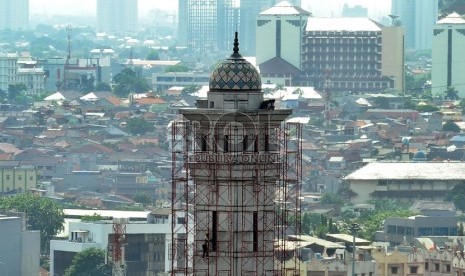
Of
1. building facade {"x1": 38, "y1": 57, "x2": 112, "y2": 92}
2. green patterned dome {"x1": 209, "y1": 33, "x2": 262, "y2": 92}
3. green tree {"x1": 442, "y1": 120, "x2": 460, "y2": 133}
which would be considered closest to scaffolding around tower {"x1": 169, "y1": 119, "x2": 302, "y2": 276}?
green patterned dome {"x1": 209, "y1": 33, "x2": 262, "y2": 92}

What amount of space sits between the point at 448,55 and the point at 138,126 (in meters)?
27.9

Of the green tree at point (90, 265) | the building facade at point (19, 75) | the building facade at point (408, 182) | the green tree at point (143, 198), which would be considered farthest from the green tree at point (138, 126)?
the green tree at point (90, 265)

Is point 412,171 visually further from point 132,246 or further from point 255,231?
point 255,231

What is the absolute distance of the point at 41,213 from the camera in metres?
67.2

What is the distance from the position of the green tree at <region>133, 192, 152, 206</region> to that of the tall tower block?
60862 millimetres

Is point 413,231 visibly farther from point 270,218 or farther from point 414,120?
point 414,120

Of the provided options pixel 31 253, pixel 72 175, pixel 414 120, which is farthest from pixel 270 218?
pixel 414 120

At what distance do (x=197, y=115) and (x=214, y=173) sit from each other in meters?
0.42

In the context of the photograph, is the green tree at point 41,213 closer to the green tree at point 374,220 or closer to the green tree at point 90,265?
the green tree at point 90,265

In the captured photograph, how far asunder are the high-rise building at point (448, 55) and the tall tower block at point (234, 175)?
372 feet

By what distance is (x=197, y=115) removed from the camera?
65.1 feet

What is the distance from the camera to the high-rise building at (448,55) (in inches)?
5271

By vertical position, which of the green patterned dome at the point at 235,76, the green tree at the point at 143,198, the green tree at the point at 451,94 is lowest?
the green tree at the point at 143,198

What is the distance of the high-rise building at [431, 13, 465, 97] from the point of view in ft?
439
